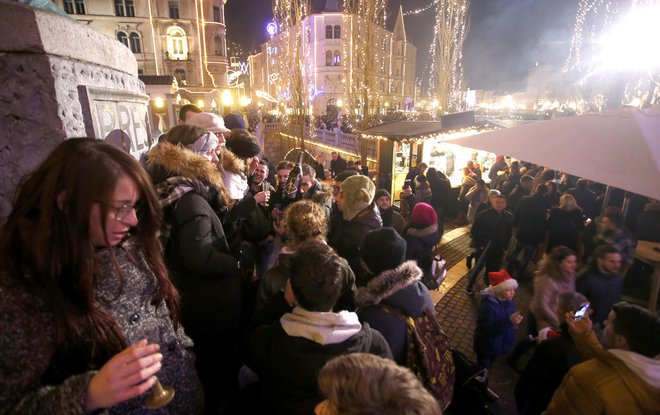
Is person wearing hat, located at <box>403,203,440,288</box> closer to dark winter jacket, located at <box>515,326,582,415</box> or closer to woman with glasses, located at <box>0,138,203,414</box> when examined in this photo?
dark winter jacket, located at <box>515,326,582,415</box>

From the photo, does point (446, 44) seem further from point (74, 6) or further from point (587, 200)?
point (74, 6)

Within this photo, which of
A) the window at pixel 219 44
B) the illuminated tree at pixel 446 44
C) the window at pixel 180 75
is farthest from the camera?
the window at pixel 219 44

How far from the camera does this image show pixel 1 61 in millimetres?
1768

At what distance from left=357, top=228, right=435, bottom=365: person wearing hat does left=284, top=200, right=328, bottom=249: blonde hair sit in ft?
1.72

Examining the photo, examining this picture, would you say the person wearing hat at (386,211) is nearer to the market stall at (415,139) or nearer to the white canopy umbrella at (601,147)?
the white canopy umbrella at (601,147)

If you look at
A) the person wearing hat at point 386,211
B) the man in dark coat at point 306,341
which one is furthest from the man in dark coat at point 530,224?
the man in dark coat at point 306,341

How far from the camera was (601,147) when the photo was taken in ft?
10.0

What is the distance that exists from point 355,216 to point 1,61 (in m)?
3.29

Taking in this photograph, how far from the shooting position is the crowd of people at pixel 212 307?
1.09 metres

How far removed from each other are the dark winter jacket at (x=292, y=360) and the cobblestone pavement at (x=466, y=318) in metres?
2.85

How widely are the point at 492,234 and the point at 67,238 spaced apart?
6.17 m

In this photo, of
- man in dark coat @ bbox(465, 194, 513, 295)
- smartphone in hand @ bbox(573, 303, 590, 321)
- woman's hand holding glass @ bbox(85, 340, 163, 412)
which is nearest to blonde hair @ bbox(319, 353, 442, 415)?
woman's hand holding glass @ bbox(85, 340, 163, 412)

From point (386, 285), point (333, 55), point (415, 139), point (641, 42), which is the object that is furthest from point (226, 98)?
point (386, 285)

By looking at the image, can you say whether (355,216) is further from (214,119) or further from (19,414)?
(19,414)
